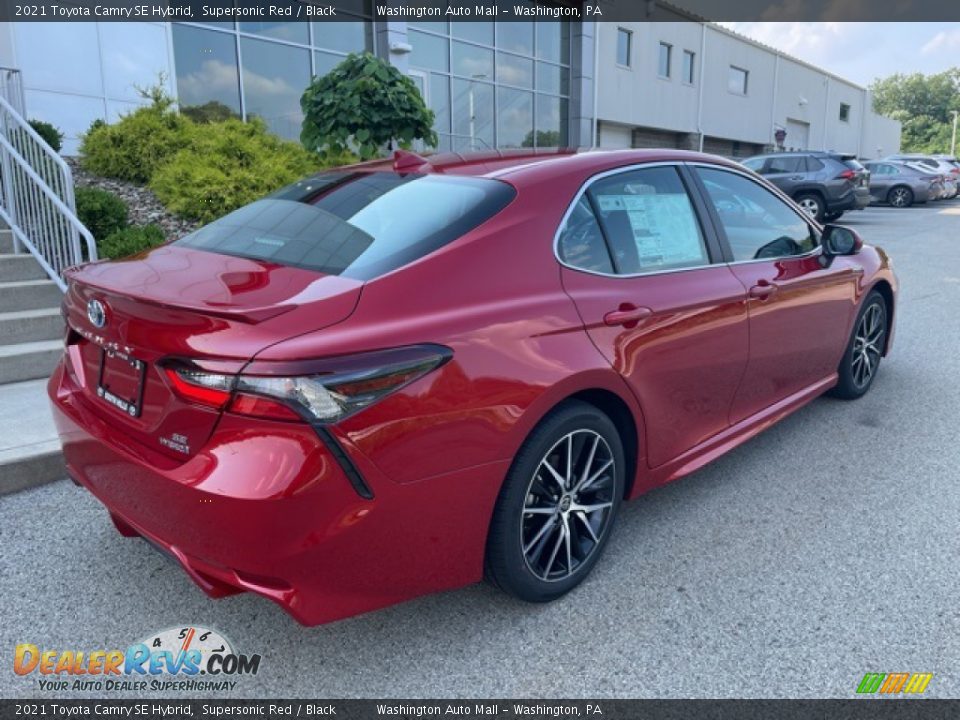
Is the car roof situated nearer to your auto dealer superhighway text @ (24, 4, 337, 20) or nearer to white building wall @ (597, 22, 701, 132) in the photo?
your auto dealer superhighway text @ (24, 4, 337, 20)

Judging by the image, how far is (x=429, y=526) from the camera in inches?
88.7

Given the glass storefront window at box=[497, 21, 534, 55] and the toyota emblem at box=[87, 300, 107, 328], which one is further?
the glass storefront window at box=[497, 21, 534, 55]

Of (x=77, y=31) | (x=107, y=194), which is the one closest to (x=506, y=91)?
(x=77, y=31)

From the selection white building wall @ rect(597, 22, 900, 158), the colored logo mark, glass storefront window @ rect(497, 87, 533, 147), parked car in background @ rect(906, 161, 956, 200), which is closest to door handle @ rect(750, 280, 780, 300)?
the colored logo mark

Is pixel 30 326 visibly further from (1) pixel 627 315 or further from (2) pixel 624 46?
(2) pixel 624 46

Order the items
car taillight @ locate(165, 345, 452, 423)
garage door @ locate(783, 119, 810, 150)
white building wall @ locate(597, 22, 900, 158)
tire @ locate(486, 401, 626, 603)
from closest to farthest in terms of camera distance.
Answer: car taillight @ locate(165, 345, 452, 423), tire @ locate(486, 401, 626, 603), white building wall @ locate(597, 22, 900, 158), garage door @ locate(783, 119, 810, 150)

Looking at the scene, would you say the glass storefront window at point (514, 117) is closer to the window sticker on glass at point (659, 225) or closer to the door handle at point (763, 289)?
the door handle at point (763, 289)

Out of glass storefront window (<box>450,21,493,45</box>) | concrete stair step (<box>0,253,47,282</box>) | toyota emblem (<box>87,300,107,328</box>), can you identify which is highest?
glass storefront window (<box>450,21,493,45</box>)

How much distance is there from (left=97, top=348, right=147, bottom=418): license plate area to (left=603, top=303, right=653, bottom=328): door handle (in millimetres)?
1600

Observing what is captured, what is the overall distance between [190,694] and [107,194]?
5906 millimetres

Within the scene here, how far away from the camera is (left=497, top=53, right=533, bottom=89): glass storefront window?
1991 cm

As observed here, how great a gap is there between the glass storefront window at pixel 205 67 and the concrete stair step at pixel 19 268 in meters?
7.10

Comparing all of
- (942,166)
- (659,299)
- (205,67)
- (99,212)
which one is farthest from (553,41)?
(659,299)

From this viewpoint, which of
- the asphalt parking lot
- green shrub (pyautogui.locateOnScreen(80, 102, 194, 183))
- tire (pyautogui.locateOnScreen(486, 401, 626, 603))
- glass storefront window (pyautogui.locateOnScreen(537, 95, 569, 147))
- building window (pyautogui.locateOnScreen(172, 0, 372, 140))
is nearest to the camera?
the asphalt parking lot
